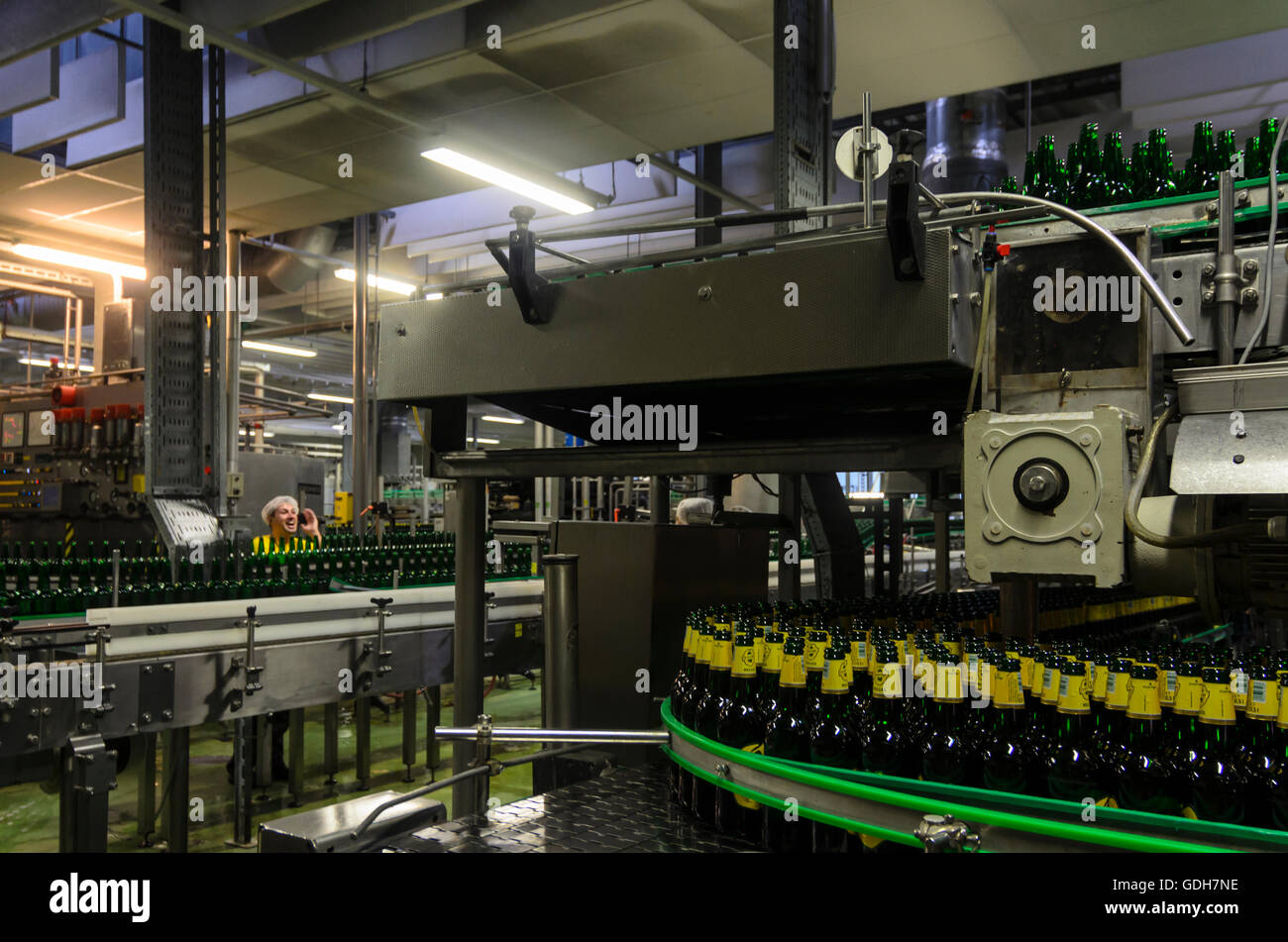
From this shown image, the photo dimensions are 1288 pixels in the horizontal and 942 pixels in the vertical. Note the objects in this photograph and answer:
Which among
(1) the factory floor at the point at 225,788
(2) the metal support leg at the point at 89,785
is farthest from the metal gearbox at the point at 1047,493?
(1) the factory floor at the point at 225,788

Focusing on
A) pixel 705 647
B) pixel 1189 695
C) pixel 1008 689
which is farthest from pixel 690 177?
pixel 1189 695

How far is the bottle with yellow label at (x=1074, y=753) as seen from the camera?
140cm

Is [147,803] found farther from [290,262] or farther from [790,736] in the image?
[290,262]

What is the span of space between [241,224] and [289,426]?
12.0 metres

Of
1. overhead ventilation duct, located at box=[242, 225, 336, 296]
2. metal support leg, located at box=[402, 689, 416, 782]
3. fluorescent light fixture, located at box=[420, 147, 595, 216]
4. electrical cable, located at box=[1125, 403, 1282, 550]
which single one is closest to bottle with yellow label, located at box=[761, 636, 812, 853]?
electrical cable, located at box=[1125, 403, 1282, 550]

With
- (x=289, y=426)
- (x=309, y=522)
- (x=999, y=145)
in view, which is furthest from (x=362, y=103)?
(x=289, y=426)

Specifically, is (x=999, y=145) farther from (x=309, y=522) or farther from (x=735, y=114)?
(x=309, y=522)

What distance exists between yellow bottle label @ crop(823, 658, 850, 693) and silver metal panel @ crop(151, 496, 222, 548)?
4.59m

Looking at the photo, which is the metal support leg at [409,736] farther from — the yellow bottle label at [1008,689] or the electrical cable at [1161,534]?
the electrical cable at [1161,534]

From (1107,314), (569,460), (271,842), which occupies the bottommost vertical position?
(271,842)

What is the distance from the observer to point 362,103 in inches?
219

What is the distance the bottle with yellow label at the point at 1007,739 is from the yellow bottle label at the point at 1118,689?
13 cm

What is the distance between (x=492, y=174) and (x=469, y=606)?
184 inches

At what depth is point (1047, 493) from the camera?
136 centimetres
